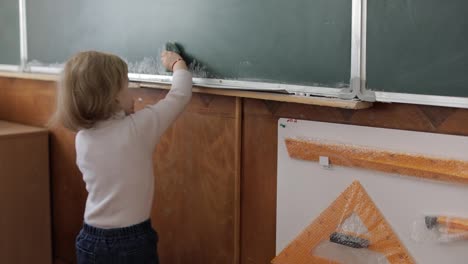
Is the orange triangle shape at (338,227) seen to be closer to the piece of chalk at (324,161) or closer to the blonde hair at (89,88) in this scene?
the piece of chalk at (324,161)

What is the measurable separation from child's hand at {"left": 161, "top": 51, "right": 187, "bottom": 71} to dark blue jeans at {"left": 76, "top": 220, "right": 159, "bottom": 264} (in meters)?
0.58

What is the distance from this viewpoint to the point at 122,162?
194 centimetres


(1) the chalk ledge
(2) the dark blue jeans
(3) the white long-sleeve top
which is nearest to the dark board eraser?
(1) the chalk ledge

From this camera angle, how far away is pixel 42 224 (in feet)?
10.4

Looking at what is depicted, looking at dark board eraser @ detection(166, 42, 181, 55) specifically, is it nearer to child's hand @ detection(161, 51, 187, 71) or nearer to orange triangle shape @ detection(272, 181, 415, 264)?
child's hand @ detection(161, 51, 187, 71)

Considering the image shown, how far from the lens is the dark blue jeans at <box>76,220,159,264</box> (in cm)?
199

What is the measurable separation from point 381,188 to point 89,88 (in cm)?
96

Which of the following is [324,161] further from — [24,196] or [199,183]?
[24,196]

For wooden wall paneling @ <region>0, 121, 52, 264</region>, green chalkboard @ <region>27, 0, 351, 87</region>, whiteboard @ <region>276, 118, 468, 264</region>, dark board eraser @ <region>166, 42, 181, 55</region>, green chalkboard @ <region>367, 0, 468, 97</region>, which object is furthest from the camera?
wooden wall paneling @ <region>0, 121, 52, 264</region>

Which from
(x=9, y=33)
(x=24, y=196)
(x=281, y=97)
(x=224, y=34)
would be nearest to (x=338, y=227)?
(x=281, y=97)

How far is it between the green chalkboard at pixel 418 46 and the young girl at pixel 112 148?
0.71m

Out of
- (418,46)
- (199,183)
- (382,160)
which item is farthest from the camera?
(199,183)

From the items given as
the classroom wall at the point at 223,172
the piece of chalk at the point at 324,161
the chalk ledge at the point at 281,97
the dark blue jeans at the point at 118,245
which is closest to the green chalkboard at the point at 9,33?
the classroom wall at the point at 223,172

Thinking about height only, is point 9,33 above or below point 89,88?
above
